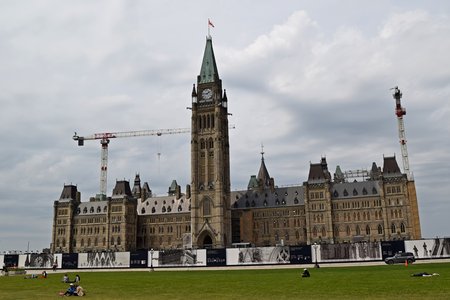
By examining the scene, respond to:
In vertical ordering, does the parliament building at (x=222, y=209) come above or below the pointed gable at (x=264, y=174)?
below

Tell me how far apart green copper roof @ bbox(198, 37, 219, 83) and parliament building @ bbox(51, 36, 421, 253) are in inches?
12.8

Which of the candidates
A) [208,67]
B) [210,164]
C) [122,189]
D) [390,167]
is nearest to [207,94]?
[208,67]

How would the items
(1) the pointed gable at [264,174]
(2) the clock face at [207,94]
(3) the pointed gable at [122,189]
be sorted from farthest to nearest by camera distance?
1. (1) the pointed gable at [264,174]
2. (3) the pointed gable at [122,189]
3. (2) the clock face at [207,94]

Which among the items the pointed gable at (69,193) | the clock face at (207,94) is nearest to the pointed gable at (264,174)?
the clock face at (207,94)

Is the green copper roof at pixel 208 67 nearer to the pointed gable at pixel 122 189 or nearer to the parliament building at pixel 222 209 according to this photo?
the parliament building at pixel 222 209

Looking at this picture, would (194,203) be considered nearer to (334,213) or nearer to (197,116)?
(197,116)

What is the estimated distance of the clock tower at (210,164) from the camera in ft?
449

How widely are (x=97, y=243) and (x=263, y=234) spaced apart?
55.5 m

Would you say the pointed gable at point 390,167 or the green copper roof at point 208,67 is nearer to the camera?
the pointed gable at point 390,167

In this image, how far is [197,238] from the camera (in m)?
136

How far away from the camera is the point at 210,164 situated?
14275 centimetres

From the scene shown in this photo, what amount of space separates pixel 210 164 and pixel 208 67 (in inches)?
1280

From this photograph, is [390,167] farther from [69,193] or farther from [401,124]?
[69,193]

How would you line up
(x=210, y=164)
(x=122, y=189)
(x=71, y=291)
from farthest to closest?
(x=122, y=189) → (x=210, y=164) → (x=71, y=291)
